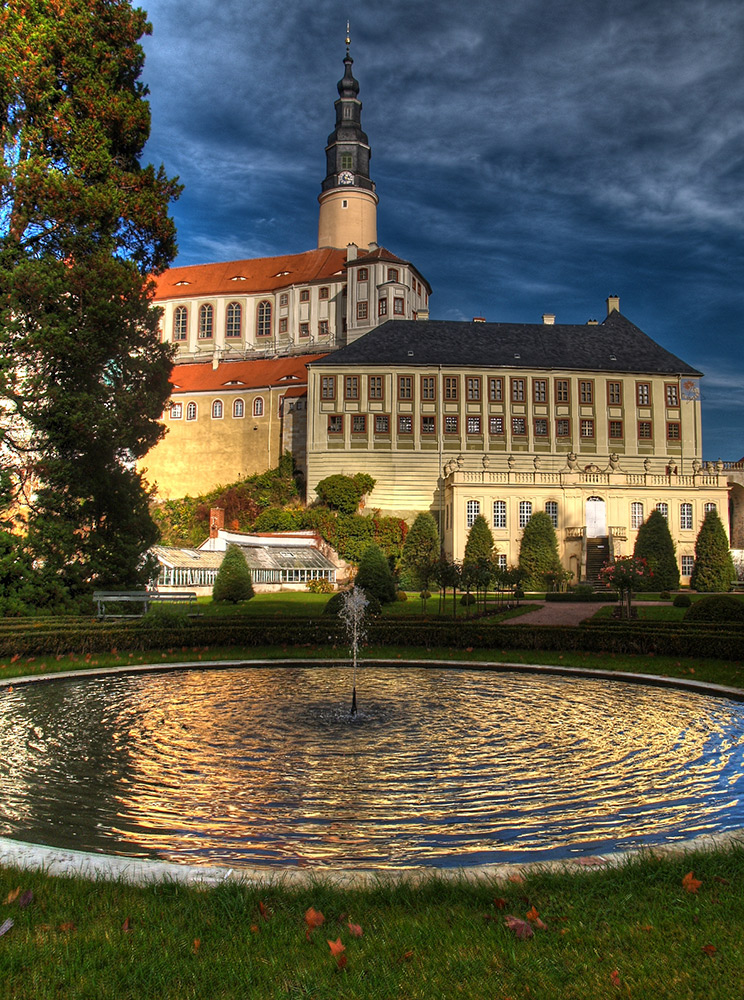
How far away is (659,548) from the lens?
41094 mm

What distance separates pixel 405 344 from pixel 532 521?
19094 mm

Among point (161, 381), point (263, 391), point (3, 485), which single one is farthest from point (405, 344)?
point (3, 485)

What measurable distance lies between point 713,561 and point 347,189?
5602 cm

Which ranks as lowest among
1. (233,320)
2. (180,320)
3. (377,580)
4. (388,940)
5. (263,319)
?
(388,940)

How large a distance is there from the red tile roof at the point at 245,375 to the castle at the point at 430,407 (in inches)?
8.7

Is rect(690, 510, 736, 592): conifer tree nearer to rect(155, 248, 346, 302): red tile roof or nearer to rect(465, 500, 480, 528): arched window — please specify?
rect(465, 500, 480, 528): arched window

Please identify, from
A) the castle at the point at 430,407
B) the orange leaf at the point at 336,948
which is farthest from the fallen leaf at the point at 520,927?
→ the castle at the point at 430,407

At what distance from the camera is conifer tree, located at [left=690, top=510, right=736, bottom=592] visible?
3950cm

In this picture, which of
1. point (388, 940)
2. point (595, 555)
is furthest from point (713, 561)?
point (388, 940)

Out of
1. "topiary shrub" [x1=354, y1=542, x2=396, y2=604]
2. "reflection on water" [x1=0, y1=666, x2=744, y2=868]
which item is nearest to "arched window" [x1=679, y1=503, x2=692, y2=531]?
"topiary shrub" [x1=354, y1=542, x2=396, y2=604]

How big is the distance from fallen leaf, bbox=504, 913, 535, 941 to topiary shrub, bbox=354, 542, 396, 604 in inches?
1019

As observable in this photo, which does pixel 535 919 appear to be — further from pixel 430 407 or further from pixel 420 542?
pixel 430 407

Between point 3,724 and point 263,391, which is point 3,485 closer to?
point 3,724

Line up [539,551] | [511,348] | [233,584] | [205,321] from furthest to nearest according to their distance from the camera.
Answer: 1. [205,321]
2. [511,348]
3. [539,551]
4. [233,584]
